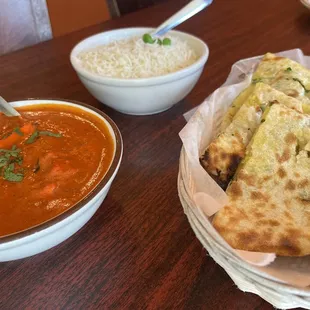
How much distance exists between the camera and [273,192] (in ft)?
2.94

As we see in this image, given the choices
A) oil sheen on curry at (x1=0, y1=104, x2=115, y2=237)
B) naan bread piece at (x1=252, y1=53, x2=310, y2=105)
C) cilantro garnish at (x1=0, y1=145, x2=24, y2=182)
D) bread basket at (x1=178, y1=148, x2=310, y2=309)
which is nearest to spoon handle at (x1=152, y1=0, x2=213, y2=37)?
naan bread piece at (x1=252, y1=53, x2=310, y2=105)

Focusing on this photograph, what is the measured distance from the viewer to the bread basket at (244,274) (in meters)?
0.68

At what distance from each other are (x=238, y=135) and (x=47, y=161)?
0.51 meters

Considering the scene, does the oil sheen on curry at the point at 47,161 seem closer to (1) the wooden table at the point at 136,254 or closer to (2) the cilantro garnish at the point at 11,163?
(2) the cilantro garnish at the point at 11,163

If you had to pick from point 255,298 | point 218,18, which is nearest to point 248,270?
point 255,298

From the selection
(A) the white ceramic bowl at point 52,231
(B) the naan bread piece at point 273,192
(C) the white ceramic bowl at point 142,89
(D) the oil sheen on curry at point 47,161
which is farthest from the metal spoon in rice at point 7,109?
(B) the naan bread piece at point 273,192

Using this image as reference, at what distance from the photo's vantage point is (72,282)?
86 cm

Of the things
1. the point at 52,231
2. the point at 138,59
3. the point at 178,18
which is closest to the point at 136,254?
the point at 52,231

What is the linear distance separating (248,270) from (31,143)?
0.68m

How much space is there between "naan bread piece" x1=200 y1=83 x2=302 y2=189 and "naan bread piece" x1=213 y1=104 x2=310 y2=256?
0.04 metres

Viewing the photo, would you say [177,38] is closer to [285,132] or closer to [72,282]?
[285,132]

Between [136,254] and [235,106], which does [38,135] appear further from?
[235,106]

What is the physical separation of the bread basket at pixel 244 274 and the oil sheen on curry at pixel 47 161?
0.90 ft

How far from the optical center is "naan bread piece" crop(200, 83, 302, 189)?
97 cm
